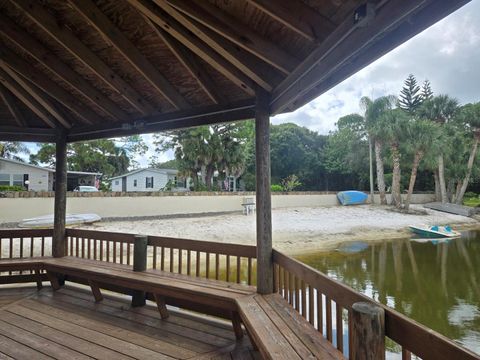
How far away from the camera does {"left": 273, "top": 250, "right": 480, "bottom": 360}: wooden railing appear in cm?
114

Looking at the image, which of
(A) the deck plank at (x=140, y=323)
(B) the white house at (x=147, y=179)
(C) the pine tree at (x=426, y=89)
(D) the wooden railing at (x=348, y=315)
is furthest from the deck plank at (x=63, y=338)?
(C) the pine tree at (x=426, y=89)

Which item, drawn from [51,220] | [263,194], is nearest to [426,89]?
[51,220]

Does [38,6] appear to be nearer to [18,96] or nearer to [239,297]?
[18,96]

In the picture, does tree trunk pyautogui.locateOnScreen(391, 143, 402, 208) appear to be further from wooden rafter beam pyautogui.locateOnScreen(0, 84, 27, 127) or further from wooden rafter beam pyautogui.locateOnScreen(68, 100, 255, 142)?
wooden rafter beam pyautogui.locateOnScreen(0, 84, 27, 127)

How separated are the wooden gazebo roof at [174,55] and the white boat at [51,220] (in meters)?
7.36

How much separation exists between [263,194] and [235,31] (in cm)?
145

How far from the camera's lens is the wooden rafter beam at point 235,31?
2107 millimetres

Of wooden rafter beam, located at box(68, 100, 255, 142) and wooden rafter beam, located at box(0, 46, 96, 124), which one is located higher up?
wooden rafter beam, located at box(0, 46, 96, 124)

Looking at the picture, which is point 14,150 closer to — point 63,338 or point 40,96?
point 40,96

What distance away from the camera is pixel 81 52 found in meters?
3.02

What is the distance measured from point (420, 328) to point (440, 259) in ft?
33.0

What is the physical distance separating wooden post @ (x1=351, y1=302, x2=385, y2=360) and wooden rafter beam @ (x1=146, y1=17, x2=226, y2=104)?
2498 millimetres

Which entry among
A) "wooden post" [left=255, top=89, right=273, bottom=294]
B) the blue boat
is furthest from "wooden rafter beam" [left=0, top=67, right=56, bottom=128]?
the blue boat

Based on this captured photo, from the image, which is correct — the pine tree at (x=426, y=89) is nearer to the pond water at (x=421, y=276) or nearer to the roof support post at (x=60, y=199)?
the pond water at (x=421, y=276)
